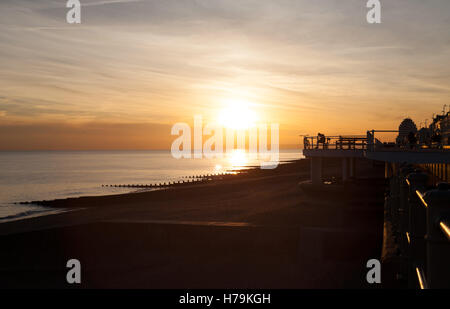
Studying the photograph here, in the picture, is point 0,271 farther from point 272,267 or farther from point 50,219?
point 50,219

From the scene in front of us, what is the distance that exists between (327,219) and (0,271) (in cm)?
1794

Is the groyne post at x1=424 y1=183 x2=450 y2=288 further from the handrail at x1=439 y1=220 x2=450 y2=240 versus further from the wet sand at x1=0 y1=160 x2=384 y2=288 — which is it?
the wet sand at x1=0 y1=160 x2=384 y2=288

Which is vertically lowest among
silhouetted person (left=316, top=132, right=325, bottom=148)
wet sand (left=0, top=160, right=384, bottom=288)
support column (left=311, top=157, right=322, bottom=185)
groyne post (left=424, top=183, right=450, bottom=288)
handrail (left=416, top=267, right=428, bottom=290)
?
wet sand (left=0, top=160, right=384, bottom=288)

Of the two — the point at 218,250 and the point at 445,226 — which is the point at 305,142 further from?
the point at 445,226

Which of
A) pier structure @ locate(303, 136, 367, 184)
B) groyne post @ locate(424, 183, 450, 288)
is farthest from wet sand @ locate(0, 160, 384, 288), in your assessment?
groyne post @ locate(424, 183, 450, 288)

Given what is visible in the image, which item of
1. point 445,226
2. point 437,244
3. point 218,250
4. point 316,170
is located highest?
point 445,226

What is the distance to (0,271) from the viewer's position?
20797 mm

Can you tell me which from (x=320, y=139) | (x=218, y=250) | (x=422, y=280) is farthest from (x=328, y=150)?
(x=422, y=280)

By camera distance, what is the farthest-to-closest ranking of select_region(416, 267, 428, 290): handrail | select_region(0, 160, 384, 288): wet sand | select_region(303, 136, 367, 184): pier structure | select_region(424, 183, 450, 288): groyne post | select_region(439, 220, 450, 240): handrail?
select_region(303, 136, 367, 184): pier structure, select_region(0, 160, 384, 288): wet sand, select_region(416, 267, 428, 290): handrail, select_region(424, 183, 450, 288): groyne post, select_region(439, 220, 450, 240): handrail

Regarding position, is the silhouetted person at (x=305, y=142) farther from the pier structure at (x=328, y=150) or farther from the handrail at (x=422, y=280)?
the handrail at (x=422, y=280)

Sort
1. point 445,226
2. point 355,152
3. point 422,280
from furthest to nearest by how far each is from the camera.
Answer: point 355,152, point 422,280, point 445,226

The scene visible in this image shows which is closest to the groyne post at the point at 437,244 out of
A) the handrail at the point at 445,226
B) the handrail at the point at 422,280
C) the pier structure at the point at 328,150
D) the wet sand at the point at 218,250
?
the handrail at the point at 445,226

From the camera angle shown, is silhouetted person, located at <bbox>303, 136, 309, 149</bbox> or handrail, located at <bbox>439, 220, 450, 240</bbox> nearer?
handrail, located at <bbox>439, 220, 450, 240</bbox>
